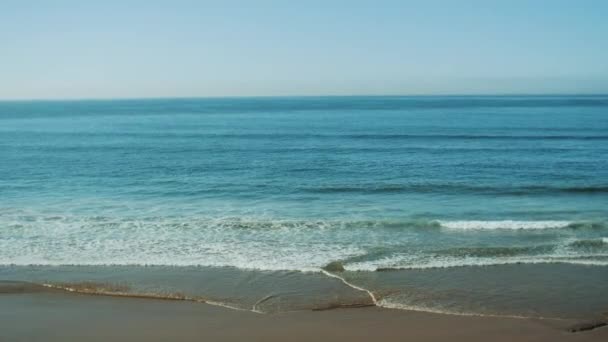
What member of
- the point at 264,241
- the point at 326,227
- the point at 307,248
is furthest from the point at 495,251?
the point at 264,241

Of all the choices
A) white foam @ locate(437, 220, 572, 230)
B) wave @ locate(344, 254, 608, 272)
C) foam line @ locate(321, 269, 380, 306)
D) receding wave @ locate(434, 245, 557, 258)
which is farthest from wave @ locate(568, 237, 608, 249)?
foam line @ locate(321, 269, 380, 306)

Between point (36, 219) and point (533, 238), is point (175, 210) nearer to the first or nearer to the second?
point (36, 219)

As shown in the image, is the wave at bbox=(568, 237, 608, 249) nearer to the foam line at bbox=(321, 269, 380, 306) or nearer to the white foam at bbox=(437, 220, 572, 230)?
the white foam at bbox=(437, 220, 572, 230)

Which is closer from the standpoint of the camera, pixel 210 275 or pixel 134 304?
pixel 134 304

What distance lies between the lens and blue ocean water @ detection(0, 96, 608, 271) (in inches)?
632

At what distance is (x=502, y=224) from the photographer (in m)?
19.1

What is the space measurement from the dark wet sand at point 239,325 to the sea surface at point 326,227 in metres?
0.60

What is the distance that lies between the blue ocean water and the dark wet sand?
3.19 meters

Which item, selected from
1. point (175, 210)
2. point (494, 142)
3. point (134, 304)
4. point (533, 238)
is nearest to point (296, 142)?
point (494, 142)

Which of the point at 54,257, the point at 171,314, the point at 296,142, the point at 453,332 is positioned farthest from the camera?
the point at 296,142

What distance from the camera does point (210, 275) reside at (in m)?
14.2

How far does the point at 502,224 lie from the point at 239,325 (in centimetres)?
1160

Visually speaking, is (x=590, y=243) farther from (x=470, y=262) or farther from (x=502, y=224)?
(x=470, y=262)

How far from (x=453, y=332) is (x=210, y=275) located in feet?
21.2
